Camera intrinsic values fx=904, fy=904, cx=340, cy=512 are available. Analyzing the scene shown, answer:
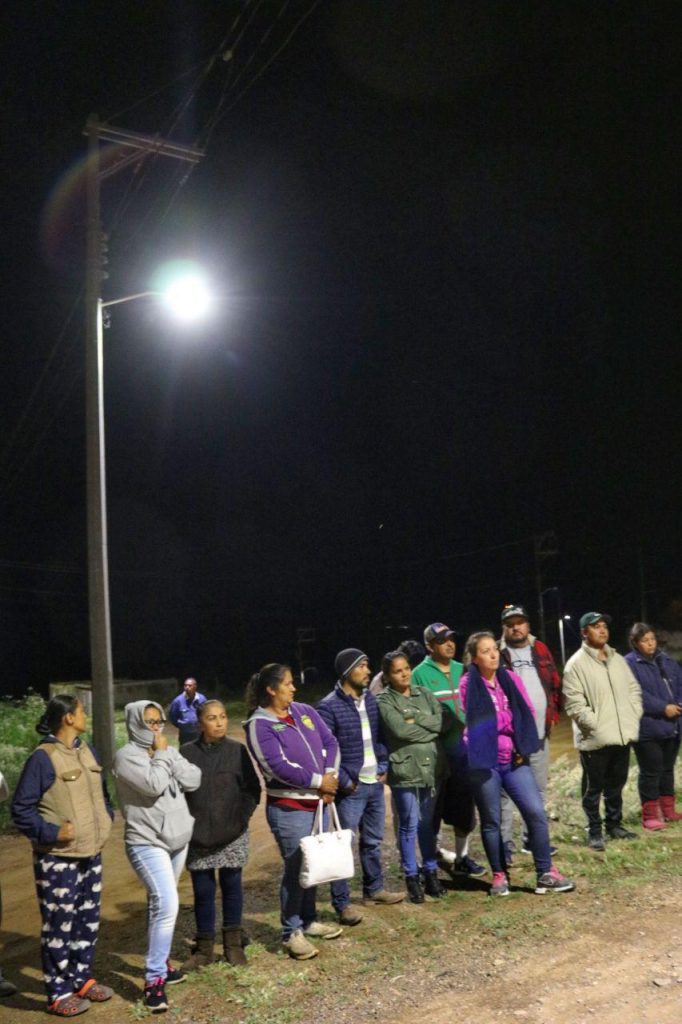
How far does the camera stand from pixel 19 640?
231 feet

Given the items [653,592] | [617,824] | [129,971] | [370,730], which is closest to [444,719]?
[370,730]

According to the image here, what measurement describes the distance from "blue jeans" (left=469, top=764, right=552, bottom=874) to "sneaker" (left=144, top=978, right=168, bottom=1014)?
106 inches

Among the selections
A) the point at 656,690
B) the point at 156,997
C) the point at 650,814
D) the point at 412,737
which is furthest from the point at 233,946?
the point at 656,690

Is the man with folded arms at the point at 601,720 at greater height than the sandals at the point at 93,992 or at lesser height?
greater

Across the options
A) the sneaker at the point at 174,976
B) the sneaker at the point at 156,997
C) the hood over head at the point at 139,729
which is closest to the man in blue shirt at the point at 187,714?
the sneaker at the point at 174,976

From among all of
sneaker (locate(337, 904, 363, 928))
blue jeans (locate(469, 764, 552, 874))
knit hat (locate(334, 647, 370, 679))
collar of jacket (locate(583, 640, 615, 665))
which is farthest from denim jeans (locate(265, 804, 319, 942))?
collar of jacket (locate(583, 640, 615, 665))

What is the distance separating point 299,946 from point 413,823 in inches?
54.8

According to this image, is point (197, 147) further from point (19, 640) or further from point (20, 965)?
point (19, 640)

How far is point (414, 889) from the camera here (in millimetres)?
6809

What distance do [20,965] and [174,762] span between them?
7.05 feet

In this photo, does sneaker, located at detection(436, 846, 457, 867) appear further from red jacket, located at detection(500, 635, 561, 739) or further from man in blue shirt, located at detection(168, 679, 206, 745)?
man in blue shirt, located at detection(168, 679, 206, 745)

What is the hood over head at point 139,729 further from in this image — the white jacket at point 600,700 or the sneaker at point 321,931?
the white jacket at point 600,700

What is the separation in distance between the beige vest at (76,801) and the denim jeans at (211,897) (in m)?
0.71

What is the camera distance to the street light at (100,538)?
37.3 feet
